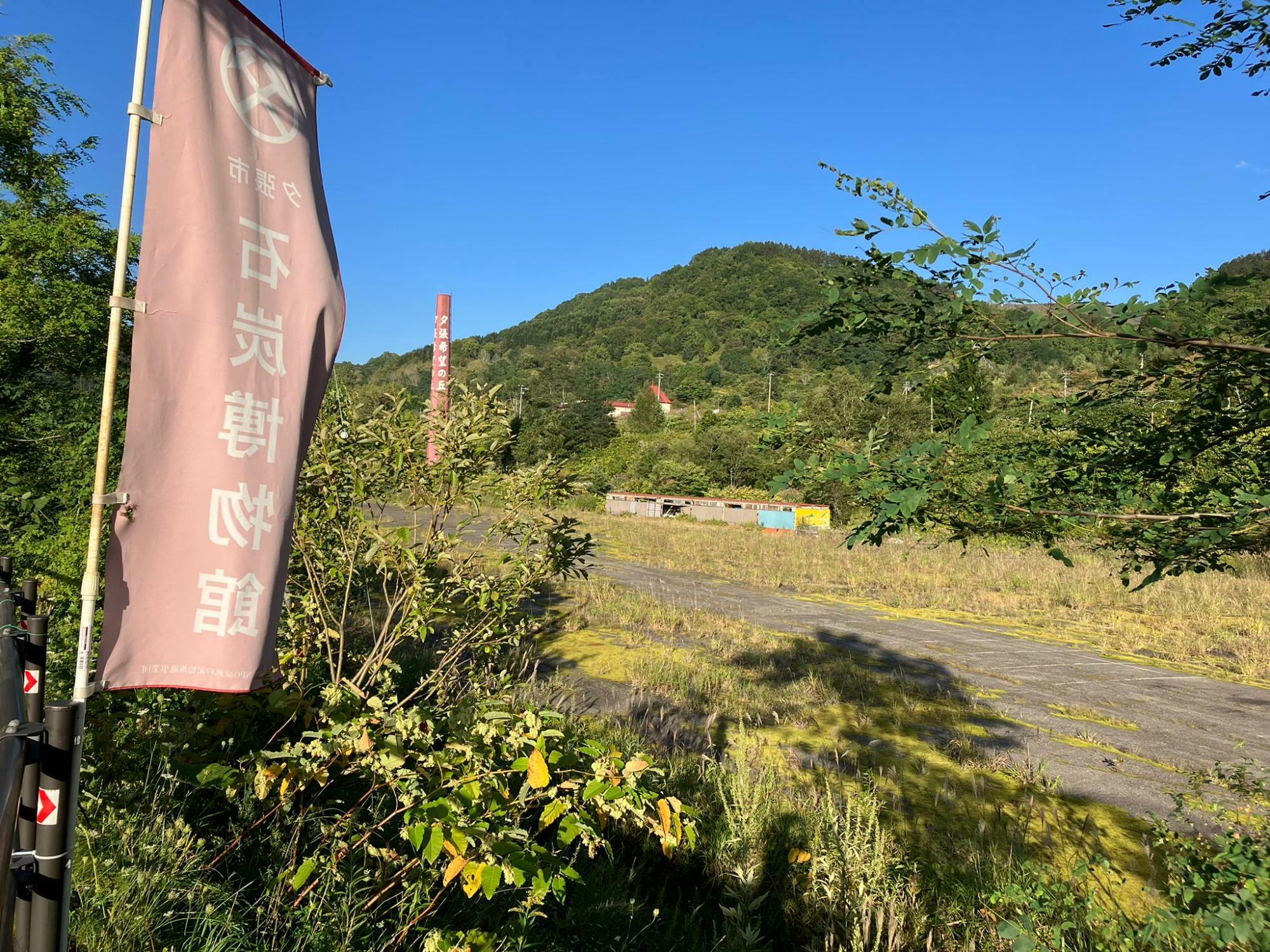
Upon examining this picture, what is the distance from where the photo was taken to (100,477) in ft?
5.26

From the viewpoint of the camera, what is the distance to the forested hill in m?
98.8

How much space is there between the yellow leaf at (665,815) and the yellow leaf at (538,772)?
16.5 inches

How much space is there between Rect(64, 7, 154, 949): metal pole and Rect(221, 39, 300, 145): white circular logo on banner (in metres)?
0.24

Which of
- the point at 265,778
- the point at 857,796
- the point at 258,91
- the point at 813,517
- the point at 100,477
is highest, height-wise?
the point at 258,91

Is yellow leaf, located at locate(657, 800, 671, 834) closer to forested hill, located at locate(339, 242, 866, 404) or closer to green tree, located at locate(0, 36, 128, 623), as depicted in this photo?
green tree, located at locate(0, 36, 128, 623)

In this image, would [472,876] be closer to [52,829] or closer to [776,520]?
[52,829]

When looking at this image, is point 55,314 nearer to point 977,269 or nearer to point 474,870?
point 474,870

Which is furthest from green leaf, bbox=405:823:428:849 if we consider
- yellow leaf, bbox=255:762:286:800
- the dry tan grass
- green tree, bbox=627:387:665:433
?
green tree, bbox=627:387:665:433

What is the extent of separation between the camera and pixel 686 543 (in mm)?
19219

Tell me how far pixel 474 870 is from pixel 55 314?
6.31 m

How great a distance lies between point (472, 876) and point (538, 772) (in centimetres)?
36

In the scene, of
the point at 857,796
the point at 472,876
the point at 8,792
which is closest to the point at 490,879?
the point at 472,876

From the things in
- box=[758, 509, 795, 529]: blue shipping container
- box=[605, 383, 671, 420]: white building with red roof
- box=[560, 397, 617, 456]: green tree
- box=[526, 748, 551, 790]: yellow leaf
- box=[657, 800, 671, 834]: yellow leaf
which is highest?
box=[605, 383, 671, 420]: white building with red roof

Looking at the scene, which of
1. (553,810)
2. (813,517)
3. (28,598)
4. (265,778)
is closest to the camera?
(553,810)
